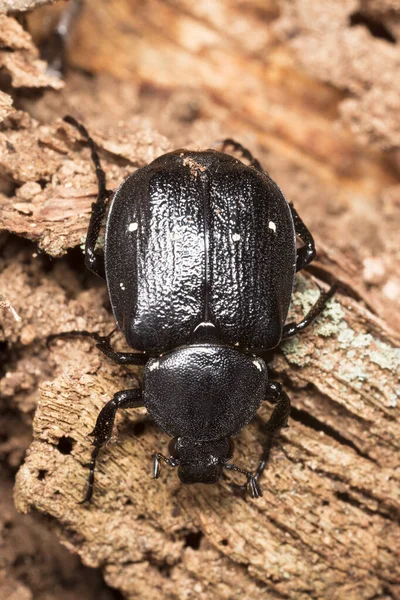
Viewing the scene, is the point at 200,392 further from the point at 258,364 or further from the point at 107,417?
the point at 107,417

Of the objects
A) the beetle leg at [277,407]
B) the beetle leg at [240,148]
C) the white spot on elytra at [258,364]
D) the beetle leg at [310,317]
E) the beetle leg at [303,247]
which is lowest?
the beetle leg at [277,407]

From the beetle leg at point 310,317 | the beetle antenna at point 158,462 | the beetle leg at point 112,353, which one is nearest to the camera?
the beetle antenna at point 158,462

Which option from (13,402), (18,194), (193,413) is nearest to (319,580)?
(193,413)

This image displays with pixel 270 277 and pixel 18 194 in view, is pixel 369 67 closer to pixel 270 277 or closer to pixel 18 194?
pixel 270 277

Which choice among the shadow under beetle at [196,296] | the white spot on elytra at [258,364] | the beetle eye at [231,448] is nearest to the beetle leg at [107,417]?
the shadow under beetle at [196,296]

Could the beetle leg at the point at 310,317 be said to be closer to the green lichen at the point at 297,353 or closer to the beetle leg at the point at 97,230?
the green lichen at the point at 297,353

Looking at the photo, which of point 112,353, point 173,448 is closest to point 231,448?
point 173,448

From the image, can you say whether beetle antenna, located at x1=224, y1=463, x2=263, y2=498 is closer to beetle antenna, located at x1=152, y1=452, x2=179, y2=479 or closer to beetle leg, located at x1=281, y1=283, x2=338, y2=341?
beetle antenna, located at x1=152, y1=452, x2=179, y2=479
